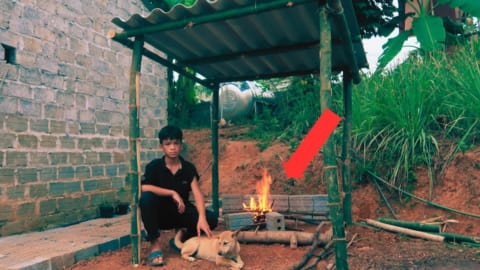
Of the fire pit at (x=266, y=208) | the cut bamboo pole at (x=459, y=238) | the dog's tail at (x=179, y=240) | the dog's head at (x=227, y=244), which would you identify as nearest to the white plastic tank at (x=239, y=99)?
the fire pit at (x=266, y=208)

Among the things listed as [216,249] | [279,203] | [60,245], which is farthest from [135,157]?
[279,203]

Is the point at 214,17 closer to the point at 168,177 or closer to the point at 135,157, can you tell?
the point at 135,157

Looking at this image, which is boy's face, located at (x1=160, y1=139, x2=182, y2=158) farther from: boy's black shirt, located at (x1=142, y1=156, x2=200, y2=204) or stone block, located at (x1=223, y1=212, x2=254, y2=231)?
stone block, located at (x1=223, y1=212, x2=254, y2=231)

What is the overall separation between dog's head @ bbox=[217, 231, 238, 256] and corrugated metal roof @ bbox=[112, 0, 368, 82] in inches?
79.2

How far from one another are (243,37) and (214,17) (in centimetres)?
87

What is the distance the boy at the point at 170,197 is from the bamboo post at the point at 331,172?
1431 millimetres

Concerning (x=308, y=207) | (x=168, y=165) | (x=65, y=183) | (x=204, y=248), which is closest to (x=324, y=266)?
(x=204, y=248)

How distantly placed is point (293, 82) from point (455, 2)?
13.8ft

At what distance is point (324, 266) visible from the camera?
363 cm

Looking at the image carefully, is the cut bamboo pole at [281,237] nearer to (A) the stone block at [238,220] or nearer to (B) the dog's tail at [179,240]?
(A) the stone block at [238,220]

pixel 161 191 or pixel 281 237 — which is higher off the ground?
pixel 161 191

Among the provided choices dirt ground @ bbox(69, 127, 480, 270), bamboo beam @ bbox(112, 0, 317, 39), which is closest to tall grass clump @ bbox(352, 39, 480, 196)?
dirt ground @ bbox(69, 127, 480, 270)

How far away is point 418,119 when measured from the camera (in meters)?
5.85

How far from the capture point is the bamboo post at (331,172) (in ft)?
9.74
